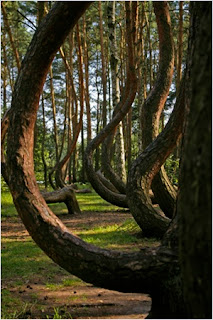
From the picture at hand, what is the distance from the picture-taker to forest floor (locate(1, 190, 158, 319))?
3.55 meters

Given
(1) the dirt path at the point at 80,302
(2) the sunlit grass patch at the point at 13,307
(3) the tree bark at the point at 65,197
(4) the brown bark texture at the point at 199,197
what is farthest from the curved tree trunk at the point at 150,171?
(4) the brown bark texture at the point at 199,197

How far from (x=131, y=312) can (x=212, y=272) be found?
94.0 inches

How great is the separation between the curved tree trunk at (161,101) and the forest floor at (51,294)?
829 mm

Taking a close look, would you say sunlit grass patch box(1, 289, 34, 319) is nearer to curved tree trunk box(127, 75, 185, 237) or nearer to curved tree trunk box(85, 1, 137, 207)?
curved tree trunk box(127, 75, 185, 237)

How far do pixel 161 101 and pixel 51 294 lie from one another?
380 centimetres

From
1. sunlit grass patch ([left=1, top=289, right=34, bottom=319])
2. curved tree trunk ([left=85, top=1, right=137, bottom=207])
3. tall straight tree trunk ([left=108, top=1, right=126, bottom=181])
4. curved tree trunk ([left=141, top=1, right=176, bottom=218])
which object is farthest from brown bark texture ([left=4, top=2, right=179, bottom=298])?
tall straight tree trunk ([left=108, top=1, right=126, bottom=181])

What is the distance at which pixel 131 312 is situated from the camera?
3.55m

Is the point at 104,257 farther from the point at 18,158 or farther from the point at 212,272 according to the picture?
the point at 212,272

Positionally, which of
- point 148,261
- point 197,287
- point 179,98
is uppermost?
point 179,98

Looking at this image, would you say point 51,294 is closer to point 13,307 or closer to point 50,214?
point 13,307

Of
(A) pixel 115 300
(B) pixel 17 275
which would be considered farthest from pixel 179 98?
(B) pixel 17 275

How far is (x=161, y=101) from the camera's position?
22.0 feet

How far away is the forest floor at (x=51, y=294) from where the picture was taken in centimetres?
355

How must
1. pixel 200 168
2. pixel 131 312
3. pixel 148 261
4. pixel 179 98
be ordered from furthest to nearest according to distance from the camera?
pixel 179 98, pixel 131 312, pixel 148 261, pixel 200 168
